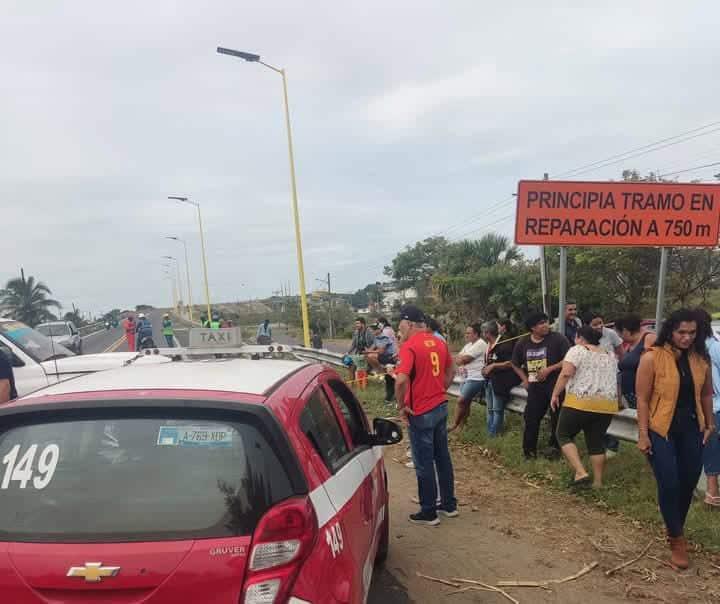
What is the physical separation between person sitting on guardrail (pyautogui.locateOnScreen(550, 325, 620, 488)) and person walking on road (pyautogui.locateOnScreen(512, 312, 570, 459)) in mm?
838

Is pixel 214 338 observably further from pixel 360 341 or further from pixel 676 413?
pixel 360 341

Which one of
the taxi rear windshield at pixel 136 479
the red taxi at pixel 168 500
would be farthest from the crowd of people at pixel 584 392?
the taxi rear windshield at pixel 136 479

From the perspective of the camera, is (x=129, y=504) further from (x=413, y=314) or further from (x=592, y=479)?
(x=592, y=479)

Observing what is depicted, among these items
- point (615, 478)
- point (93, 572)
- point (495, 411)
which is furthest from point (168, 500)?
point (495, 411)

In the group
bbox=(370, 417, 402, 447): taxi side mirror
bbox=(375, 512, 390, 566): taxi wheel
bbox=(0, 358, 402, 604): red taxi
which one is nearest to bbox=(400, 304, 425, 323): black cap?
bbox=(370, 417, 402, 447): taxi side mirror

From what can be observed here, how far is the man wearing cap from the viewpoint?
518 cm

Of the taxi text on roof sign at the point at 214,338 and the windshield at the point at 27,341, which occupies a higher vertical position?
the taxi text on roof sign at the point at 214,338

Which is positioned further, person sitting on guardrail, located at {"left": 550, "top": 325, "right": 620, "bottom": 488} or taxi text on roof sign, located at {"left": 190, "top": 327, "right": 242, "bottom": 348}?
person sitting on guardrail, located at {"left": 550, "top": 325, "right": 620, "bottom": 488}

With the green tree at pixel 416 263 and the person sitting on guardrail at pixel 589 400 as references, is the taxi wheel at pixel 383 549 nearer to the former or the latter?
the person sitting on guardrail at pixel 589 400

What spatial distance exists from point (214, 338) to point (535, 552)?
9.48 ft

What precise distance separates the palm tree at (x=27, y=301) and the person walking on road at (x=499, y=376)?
45785mm

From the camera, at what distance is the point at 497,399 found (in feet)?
25.6

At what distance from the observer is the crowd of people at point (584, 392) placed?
13.9 ft

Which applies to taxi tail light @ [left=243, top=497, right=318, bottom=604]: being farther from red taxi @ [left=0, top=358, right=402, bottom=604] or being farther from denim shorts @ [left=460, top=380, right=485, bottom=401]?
denim shorts @ [left=460, top=380, right=485, bottom=401]
